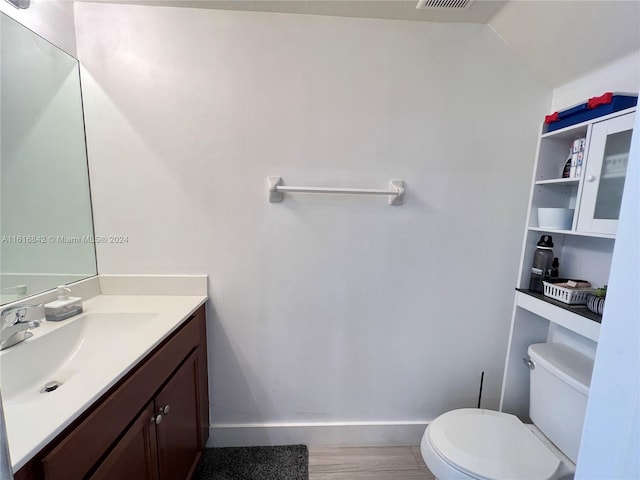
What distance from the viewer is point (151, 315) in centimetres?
121

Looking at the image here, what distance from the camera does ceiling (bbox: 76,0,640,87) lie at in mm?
1054

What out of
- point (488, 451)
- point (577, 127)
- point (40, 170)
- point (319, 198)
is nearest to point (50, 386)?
point (40, 170)

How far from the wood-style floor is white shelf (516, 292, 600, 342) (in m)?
1.01

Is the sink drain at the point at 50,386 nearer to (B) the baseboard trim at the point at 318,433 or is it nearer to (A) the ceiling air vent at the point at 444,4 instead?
(B) the baseboard trim at the point at 318,433

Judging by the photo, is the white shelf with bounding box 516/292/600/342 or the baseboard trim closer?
the white shelf with bounding box 516/292/600/342

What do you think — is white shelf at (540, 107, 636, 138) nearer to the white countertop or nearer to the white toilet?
the white toilet

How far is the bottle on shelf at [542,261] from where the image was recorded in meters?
1.32

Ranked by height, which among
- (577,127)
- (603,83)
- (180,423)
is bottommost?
(180,423)

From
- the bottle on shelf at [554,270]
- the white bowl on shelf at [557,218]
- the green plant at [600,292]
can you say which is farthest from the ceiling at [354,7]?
the green plant at [600,292]

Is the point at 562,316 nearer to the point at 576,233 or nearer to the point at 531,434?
the point at 576,233

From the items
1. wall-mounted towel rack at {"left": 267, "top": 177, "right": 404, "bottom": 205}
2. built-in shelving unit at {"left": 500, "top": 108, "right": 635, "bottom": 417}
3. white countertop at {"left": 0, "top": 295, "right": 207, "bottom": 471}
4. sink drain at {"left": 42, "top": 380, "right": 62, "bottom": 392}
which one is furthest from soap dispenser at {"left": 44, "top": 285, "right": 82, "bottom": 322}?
built-in shelving unit at {"left": 500, "top": 108, "right": 635, "bottom": 417}

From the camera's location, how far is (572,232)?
1.14m

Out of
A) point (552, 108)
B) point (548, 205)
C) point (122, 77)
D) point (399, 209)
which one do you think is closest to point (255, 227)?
point (399, 209)

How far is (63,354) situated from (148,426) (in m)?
0.42
